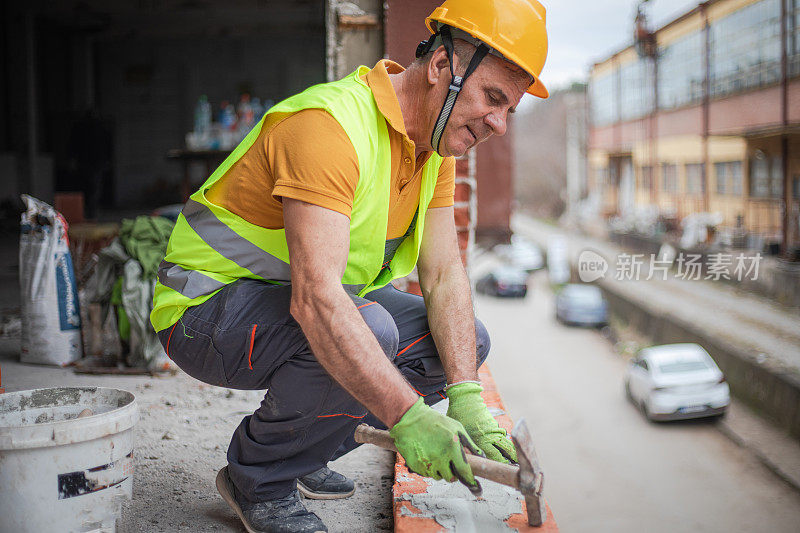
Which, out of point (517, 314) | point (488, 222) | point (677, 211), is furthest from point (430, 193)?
point (517, 314)

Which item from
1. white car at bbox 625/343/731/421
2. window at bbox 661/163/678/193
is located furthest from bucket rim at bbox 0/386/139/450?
window at bbox 661/163/678/193

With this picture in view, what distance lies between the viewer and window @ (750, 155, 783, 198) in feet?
60.0

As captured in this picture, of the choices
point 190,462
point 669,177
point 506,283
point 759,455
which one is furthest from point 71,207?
point 506,283

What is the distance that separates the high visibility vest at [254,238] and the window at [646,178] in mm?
27050

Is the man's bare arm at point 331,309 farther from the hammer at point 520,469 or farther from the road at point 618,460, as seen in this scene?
the road at point 618,460

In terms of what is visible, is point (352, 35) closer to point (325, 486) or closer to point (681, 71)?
point (325, 486)

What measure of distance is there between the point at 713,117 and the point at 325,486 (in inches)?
880

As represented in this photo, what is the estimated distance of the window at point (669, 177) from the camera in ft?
82.6

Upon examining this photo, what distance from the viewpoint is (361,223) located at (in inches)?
65.9

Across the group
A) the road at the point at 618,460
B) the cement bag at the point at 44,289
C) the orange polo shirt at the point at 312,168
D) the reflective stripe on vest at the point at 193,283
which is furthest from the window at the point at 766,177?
the reflective stripe on vest at the point at 193,283

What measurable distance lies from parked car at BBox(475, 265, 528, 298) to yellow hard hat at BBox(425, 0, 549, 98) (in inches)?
1114

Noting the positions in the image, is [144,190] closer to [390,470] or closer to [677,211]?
[390,470]

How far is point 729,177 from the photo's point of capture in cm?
2102

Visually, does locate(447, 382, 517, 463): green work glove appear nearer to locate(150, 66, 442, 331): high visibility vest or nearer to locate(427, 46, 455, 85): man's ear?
locate(150, 66, 442, 331): high visibility vest
